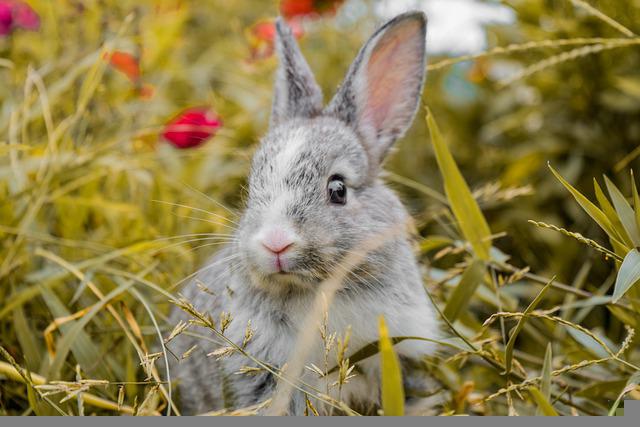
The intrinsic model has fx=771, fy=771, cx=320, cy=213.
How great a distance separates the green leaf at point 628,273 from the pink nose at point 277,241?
0.87 metres

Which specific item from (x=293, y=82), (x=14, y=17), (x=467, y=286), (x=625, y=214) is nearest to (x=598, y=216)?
(x=625, y=214)

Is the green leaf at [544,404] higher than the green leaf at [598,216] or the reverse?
the reverse

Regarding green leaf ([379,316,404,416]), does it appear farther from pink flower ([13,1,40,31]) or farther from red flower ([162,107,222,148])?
pink flower ([13,1,40,31])

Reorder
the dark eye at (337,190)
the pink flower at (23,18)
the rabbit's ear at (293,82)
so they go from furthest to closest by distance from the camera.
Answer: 1. the pink flower at (23,18)
2. the rabbit's ear at (293,82)
3. the dark eye at (337,190)

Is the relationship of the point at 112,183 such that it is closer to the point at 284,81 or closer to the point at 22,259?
the point at 22,259

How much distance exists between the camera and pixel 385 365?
5.90 feet

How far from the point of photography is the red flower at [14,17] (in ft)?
12.2

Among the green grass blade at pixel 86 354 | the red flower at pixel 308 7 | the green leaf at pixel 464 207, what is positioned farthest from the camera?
the red flower at pixel 308 7

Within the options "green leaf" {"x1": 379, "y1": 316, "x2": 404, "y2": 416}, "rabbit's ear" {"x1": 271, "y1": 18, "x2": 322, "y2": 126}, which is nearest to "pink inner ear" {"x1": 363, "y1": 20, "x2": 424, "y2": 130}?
"rabbit's ear" {"x1": 271, "y1": 18, "x2": 322, "y2": 126}

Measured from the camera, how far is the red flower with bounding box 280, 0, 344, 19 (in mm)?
4652

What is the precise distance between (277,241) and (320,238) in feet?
0.51

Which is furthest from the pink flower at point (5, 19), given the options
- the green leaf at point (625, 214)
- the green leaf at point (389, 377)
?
the green leaf at point (625, 214)

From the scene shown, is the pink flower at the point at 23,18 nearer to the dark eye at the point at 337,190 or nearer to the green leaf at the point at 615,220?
the dark eye at the point at 337,190

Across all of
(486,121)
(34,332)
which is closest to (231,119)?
(486,121)
